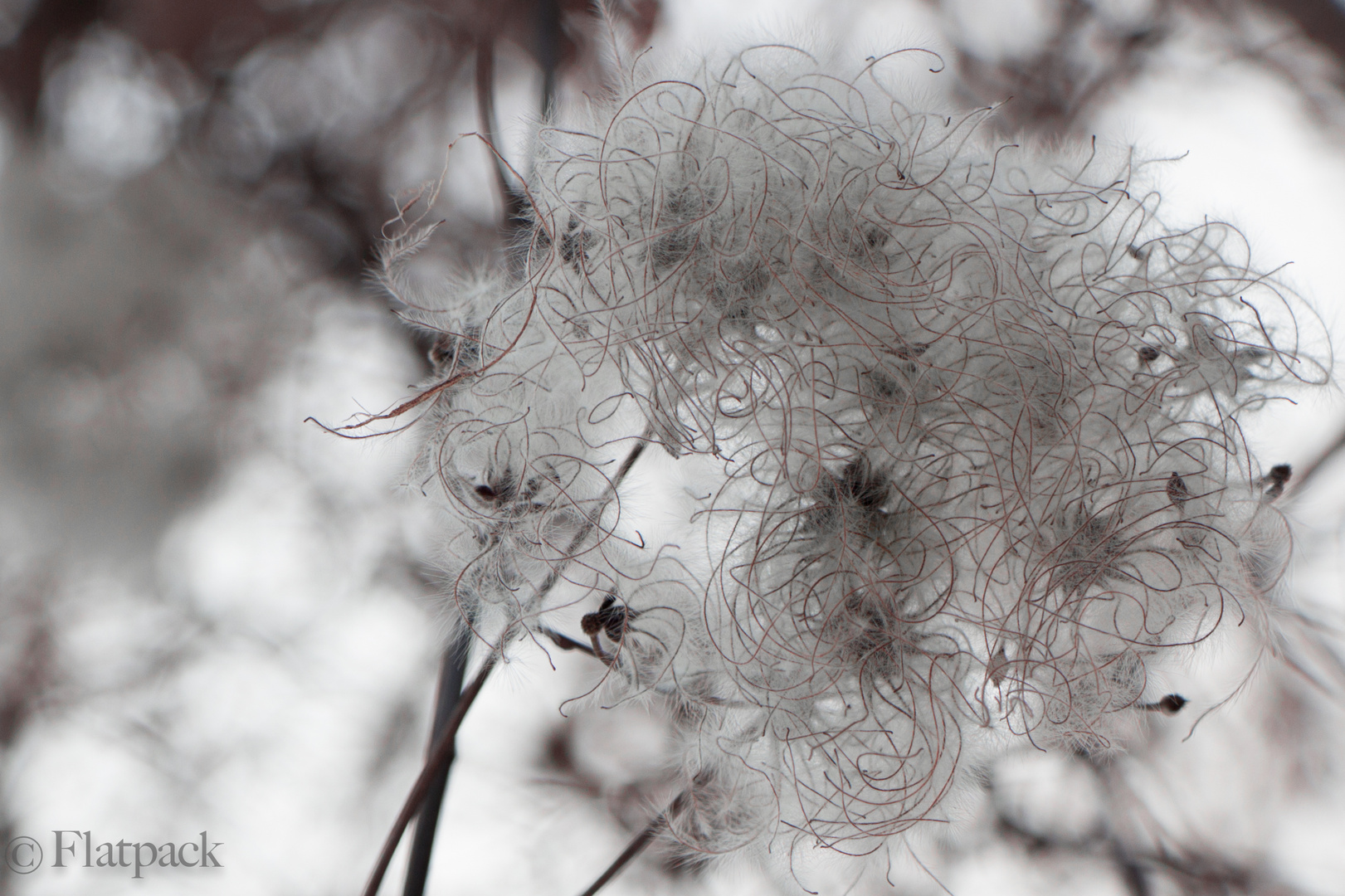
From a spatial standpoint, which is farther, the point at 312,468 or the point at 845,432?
the point at 312,468

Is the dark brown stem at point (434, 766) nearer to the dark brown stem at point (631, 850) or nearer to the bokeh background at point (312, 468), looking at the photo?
the dark brown stem at point (631, 850)

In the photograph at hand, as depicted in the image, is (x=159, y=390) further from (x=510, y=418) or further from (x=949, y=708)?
(x=949, y=708)

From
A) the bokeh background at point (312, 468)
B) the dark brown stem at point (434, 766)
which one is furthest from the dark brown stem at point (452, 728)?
the bokeh background at point (312, 468)

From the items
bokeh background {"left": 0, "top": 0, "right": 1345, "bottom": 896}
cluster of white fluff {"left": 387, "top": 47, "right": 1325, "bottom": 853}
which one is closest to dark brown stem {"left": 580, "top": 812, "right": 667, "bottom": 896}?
cluster of white fluff {"left": 387, "top": 47, "right": 1325, "bottom": 853}

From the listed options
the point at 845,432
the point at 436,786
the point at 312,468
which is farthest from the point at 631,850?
the point at 312,468

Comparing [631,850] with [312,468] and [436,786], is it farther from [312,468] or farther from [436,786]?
[312,468]

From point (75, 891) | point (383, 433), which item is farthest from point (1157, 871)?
point (75, 891)
